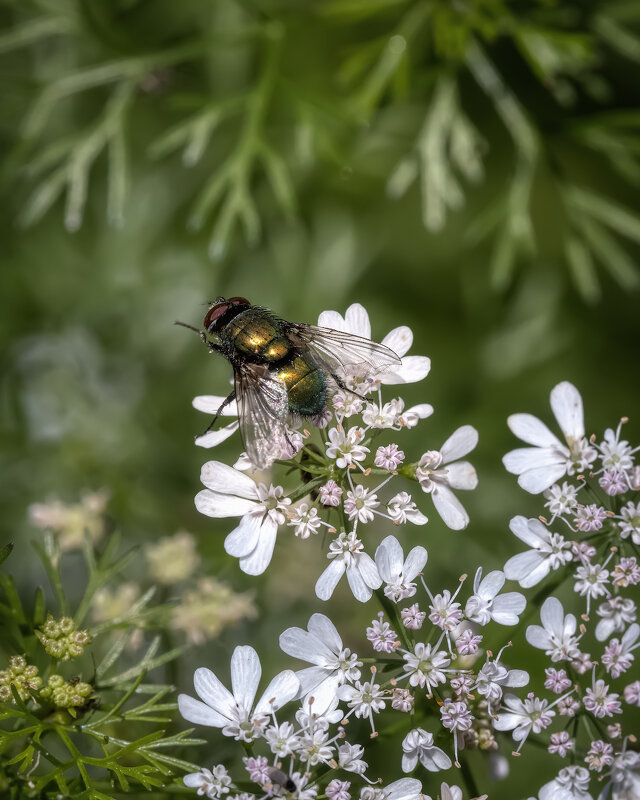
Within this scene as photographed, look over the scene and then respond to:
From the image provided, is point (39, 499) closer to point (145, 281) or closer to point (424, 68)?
point (145, 281)

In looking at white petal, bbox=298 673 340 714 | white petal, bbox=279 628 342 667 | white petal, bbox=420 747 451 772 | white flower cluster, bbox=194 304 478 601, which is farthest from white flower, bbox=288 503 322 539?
white petal, bbox=420 747 451 772

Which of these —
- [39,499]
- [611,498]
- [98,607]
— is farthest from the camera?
[39,499]

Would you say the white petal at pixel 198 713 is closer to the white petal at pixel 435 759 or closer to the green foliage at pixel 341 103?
the white petal at pixel 435 759

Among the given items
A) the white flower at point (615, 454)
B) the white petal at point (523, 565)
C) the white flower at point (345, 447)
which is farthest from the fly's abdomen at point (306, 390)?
the white flower at point (615, 454)

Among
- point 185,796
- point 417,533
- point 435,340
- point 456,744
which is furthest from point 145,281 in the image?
point 456,744

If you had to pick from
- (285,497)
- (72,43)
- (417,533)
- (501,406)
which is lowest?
(417,533)
